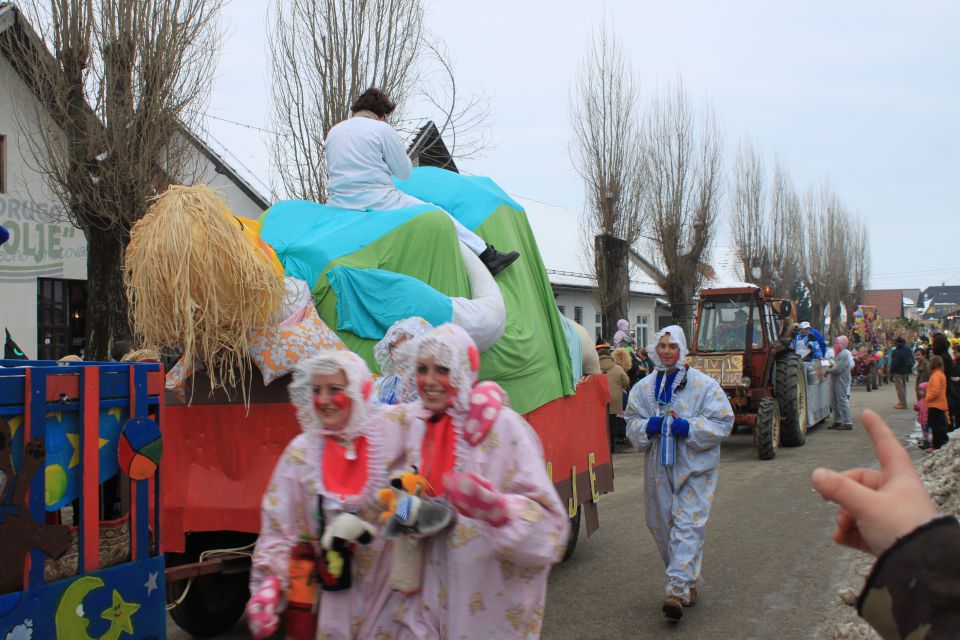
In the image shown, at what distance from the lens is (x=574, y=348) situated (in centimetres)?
736

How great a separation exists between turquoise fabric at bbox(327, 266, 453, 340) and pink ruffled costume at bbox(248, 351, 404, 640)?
6.31 ft

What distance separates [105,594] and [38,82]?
9.22 metres

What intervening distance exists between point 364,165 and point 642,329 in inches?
1172

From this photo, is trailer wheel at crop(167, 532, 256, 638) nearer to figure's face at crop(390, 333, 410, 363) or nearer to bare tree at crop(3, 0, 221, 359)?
figure's face at crop(390, 333, 410, 363)

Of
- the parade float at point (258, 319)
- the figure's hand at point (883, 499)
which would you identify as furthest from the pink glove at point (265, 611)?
the figure's hand at point (883, 499)

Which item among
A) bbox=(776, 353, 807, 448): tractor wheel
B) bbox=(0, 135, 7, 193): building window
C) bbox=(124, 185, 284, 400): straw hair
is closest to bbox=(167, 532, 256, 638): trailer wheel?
bbox=(124, 185, 284, 400): straw hair

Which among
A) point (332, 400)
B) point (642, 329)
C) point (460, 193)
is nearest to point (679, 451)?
point (460, 193)

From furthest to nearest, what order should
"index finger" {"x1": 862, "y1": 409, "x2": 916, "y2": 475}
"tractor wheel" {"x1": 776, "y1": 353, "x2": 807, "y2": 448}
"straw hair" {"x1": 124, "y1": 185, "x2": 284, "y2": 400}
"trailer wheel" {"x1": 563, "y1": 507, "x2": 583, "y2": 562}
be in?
"tractor wheel" {"x1": 776, "y1": 353, "x2": 807, "y2": 448} → "trailer wheel" {"x1": 563, "y1": 507, "x2": 583, "y2": 562} → "straw hair" {"x1": 124, "y1": 185, "x2": 284, "y2": 400} → "index finger" {"x1": 862, "y1": 409, "x2": 916, "y2": 475}

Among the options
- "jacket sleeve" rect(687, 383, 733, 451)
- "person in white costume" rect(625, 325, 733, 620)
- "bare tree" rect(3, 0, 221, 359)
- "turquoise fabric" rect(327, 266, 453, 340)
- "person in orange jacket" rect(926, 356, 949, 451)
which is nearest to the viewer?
"turquoise fabric" rect(327, 266, 453, 340)

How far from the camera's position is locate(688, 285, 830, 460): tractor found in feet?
46.7

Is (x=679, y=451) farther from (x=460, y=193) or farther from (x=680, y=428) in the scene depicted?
(x=460, y=193)

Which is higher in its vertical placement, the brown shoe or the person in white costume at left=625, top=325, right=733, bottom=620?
the person in white costume at left=625, top=325, right=733, bottom=620

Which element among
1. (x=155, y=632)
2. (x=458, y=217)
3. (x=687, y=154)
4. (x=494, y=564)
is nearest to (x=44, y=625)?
(x=155, y=632)

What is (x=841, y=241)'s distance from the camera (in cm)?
4972
